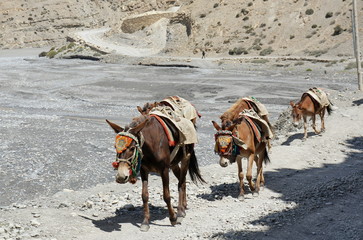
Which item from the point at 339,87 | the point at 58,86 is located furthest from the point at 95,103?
the point at 339,87

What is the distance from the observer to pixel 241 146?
12.0 metres

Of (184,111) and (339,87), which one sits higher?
(184,111)

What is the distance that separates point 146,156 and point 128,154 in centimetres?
76

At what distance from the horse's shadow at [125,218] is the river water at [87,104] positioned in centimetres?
609

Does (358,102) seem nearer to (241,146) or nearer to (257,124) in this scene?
(257,124)

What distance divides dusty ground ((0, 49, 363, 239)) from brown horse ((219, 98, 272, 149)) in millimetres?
1917

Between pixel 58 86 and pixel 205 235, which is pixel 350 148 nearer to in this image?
pixel 205 235

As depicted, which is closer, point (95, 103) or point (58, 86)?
point (95, 103)

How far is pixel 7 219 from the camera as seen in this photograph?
10672 mm

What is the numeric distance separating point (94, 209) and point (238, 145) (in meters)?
3.52

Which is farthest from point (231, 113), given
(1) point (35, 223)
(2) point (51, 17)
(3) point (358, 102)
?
(2) point (51, 17)

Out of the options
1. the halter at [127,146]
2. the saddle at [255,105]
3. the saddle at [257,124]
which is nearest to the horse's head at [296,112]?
the saddle at [255,105]

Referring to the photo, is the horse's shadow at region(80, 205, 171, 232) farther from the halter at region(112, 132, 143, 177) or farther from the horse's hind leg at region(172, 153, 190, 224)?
the halter at region(112, 132, 143, 177)

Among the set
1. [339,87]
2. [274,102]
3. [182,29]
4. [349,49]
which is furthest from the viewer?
[182,29]
